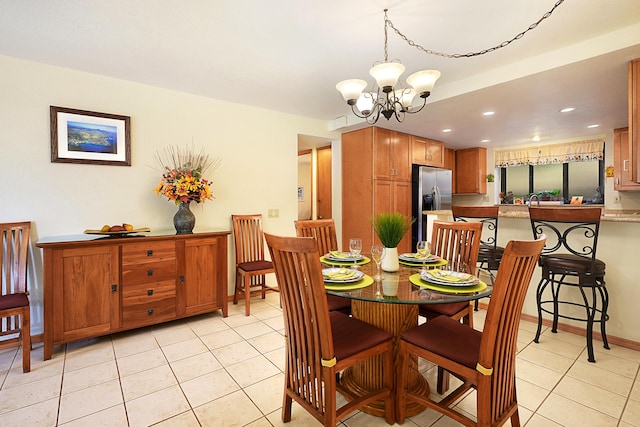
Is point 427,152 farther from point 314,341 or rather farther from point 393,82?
point 314,341

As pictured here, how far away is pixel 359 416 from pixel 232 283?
2.41 metres

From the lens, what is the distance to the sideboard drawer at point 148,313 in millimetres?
2611

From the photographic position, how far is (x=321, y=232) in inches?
104

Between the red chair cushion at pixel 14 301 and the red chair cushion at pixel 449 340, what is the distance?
103 inches

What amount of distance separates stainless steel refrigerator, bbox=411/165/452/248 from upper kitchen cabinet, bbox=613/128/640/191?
2.44 meters

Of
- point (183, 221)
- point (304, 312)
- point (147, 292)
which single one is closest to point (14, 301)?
point (147, 292)

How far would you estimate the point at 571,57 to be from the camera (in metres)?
2.33

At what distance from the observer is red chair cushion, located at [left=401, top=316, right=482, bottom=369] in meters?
1.34

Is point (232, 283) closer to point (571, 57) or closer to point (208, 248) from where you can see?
point (208, 248)

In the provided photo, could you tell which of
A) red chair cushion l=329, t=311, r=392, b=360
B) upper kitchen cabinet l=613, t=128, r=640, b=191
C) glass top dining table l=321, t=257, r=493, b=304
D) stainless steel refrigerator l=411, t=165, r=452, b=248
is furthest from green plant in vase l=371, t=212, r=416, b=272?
upper kitchen cabinet l=613, t=128, r=640, b=191

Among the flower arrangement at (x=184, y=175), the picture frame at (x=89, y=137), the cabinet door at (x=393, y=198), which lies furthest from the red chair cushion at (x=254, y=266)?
the picture frame at (x=89, y=137)

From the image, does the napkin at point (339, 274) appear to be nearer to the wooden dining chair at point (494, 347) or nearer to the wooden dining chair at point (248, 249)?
the wooden dining chair at point (494, 347)

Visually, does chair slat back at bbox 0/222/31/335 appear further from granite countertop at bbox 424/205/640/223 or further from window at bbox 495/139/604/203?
window at bbox 495/139/604/203

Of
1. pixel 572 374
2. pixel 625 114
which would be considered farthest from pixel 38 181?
pixel 625 114
